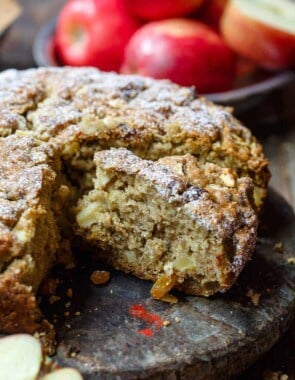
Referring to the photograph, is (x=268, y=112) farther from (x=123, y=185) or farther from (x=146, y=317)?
(x=146, y=317)

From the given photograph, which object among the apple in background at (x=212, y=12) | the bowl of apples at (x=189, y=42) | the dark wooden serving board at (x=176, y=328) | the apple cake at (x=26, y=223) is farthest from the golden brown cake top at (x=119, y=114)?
the apple in background at (x=212, y=12)

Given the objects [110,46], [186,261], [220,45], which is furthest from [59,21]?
[186,261]

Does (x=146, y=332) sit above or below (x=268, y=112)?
above

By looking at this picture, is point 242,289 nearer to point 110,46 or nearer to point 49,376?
point 49,376

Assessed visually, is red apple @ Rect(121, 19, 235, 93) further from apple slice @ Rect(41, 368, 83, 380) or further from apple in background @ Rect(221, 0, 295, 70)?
apple slice @ Rect(41, 368, 83, 380)

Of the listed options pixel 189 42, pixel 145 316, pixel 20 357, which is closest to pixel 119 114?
pixel 145 316

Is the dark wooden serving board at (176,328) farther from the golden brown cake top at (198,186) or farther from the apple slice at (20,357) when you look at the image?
the golden brown cake top at (198,186)

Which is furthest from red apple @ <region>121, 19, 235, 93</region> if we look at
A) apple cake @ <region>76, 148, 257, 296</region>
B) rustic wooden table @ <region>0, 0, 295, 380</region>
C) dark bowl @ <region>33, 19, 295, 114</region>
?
apple cake @ <region>76, 148, 257, 296</region>
